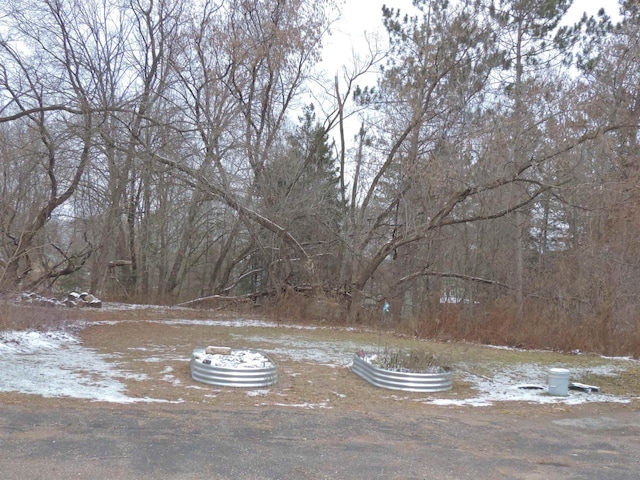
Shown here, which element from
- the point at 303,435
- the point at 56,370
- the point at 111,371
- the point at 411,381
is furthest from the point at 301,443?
the point at 56,370

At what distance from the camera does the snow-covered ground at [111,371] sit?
6680 mm

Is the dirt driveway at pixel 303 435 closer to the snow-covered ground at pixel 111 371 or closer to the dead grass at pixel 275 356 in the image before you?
the dead grass at pixel 275 356

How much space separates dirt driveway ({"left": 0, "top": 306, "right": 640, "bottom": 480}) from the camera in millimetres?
4297

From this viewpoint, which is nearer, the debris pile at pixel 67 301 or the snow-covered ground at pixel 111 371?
the snow-covered ground at pixel 111 371

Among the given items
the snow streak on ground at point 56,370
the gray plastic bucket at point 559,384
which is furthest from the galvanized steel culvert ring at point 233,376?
the gray plastic bucket at point 559,384

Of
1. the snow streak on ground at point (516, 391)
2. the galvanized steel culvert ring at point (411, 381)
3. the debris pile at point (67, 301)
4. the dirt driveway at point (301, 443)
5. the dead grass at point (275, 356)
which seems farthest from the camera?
the debris pile at point (67, 301)

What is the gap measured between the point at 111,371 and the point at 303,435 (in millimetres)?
3689

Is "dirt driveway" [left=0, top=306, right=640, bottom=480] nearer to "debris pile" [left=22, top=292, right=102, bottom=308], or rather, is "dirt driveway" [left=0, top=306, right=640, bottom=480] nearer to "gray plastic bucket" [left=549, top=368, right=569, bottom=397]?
"gray plastic bucket" [left=549, top=368, right=569, bottom=397]

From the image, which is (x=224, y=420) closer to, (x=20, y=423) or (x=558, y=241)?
(x=20, y=423)

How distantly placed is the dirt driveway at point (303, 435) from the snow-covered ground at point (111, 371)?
0.24m

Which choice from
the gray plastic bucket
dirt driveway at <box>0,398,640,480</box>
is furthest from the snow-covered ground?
dirt driveway at <box>0,398,640,480</box>

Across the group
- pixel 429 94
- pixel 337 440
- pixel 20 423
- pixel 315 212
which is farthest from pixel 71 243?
pixel 337 440

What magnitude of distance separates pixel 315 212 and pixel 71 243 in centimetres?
778

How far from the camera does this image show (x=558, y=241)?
18.8 m
